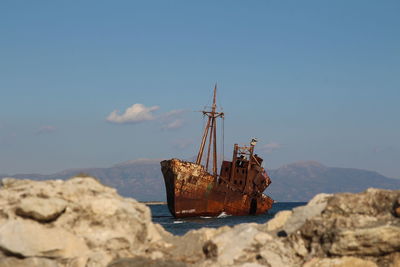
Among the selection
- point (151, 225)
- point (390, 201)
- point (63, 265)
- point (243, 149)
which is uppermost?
point (243, 149)

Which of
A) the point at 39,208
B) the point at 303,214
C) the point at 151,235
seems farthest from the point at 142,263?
the point at 303,214

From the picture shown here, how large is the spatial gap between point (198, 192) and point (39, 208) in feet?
108

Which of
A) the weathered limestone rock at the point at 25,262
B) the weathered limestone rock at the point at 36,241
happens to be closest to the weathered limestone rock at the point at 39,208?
the weathered limestone rock at the point at 36,241

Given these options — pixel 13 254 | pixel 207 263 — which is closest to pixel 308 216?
pixel 207 263

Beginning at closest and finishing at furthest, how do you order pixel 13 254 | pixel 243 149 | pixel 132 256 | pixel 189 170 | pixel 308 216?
pixel 13 254 → pixel 132 256 → pixel 308 216 → pixel 189 170 → pixel 243 149

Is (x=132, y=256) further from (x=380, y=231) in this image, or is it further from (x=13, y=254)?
(x=380, y=231)

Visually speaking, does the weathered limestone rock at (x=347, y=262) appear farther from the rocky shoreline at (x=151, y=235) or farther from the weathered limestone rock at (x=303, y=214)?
the weathered limestone rock at (x=303, y=214)

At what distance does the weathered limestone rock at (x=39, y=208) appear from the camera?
34.2ft

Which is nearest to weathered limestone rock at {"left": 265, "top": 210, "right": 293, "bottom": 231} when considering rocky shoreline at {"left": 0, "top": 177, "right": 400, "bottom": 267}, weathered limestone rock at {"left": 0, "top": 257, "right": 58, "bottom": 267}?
rocky shoreline at {"left": 0, "top": 177, "right": 400, "bottom": 267}

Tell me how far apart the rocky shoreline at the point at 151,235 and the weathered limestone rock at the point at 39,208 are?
2 centimetres

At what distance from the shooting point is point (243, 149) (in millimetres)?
48188

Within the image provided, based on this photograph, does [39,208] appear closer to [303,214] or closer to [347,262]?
[303,214]

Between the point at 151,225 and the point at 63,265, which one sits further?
the point at 151,225

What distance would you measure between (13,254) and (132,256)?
Answer: 94.9 inches
